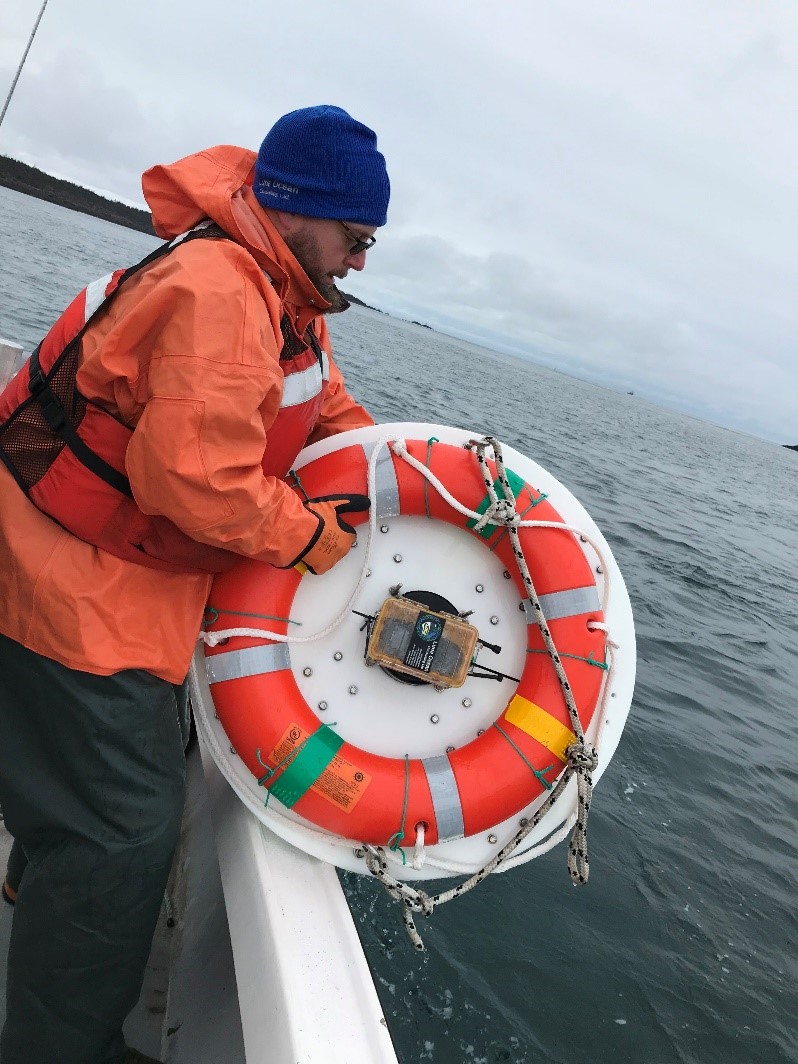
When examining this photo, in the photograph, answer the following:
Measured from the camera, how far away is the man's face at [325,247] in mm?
1576

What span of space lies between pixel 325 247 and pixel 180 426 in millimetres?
568

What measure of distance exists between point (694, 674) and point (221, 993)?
4727 millimetres

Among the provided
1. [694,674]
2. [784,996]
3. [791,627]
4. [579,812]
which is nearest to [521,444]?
[791,627]

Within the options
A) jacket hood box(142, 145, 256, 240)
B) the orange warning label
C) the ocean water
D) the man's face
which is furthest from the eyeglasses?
the ocean water

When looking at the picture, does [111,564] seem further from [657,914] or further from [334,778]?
[657,914]

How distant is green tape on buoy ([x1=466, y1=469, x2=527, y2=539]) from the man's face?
0.70m

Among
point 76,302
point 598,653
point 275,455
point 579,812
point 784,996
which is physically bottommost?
point 784,996

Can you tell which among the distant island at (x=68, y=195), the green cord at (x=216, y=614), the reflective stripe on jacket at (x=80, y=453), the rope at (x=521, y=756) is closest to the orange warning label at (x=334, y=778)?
the rope at (x=521, y=756)

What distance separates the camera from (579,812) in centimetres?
191

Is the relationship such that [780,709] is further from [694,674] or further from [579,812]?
[579,812]

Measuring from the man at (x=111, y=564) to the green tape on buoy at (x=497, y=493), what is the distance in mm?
635

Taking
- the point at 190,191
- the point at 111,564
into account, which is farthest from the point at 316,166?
the point at 111,564

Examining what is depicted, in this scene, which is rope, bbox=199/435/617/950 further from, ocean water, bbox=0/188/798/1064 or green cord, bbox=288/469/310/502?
ocean water, bbox=0/188/798/1064

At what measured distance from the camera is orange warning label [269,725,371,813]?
189cm
